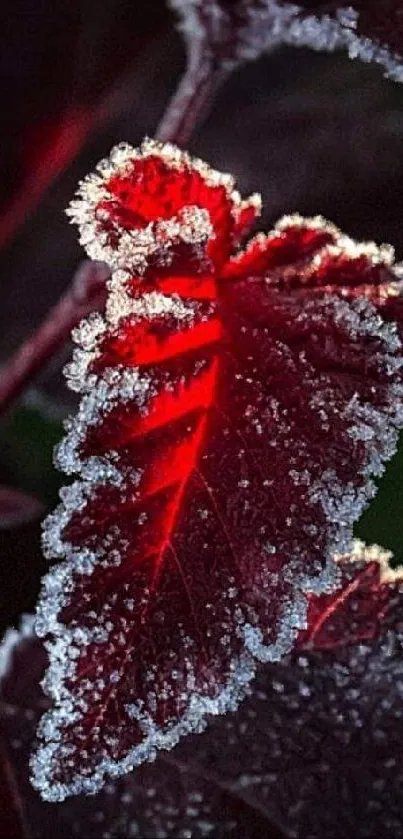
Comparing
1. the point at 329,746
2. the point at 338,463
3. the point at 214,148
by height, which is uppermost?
the point at 214,148

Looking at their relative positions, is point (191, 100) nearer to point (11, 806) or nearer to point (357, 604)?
point (357, 604)

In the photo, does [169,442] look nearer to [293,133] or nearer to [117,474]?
[117,474]

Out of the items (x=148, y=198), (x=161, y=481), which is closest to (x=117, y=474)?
(x=161, y=481)

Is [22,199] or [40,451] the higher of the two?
[22,199]

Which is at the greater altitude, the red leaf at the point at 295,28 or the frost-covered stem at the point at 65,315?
the red leaf at the point at 295,28

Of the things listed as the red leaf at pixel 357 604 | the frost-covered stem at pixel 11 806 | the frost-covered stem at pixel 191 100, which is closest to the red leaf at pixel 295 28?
the frost-covered stem at pixel 191 100

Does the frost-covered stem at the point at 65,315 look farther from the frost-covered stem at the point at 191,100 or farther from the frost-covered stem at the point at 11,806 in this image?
the frost-covered stem at the point at 11,806

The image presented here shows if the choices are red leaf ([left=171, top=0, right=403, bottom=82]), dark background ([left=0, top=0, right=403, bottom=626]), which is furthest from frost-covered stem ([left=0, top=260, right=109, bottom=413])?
red leaf ([left=171, top=0, right=403, bottom=82])
